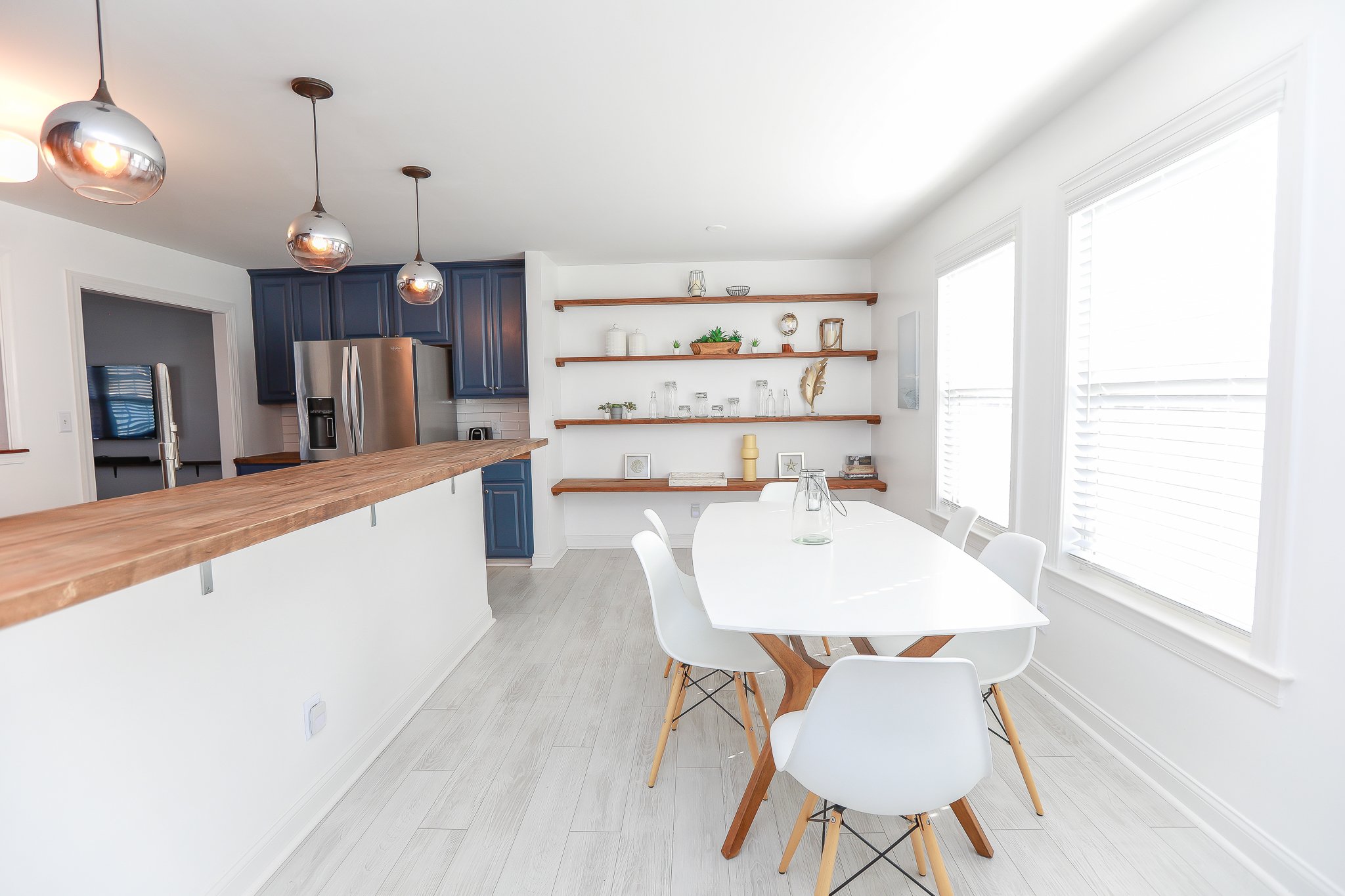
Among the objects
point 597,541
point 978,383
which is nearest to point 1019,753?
point 978,383

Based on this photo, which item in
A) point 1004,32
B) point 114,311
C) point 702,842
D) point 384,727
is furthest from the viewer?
point 114,311

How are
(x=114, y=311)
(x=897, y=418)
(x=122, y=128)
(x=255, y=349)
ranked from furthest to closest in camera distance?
(x=114, y=311)
(x=255, y=349)
(x=897, y=418)
(x=122, y=128)

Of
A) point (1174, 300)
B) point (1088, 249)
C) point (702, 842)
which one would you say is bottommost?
point (702, 842)

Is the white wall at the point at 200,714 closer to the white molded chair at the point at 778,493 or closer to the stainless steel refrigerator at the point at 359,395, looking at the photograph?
the white molded chair at the point at 778,493

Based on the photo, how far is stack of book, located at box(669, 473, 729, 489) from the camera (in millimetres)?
5094

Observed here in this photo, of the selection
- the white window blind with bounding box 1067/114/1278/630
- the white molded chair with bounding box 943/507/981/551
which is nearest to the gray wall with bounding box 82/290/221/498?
the white molded chair with bounding box 943/507/981/551

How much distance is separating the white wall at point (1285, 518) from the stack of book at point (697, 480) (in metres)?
2.58

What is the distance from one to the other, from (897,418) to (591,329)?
267 centimetres

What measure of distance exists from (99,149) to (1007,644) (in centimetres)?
275

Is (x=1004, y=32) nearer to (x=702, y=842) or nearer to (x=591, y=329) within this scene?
(x=702, y=842)

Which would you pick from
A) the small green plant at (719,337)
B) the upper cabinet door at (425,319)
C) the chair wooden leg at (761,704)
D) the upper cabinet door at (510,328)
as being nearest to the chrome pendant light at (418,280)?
the upper cabinet door at (510,328)

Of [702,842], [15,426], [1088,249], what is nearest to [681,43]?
[1088,249]

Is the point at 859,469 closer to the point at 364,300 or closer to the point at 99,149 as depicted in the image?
the point at 364,300

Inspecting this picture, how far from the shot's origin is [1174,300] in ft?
6.61
